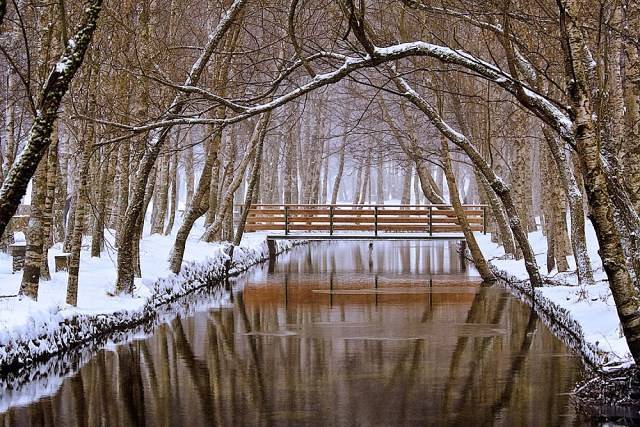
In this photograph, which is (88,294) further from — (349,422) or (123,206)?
Answer: (349,422)

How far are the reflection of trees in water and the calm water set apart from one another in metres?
0.02

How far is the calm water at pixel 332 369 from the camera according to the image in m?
10.6

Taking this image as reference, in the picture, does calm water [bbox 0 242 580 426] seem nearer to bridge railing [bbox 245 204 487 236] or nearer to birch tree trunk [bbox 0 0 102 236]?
birch tree trunk [bbox 0 0 102 236]

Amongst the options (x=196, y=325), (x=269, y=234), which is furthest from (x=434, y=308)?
(x=269, y=234)

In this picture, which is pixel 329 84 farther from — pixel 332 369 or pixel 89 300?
pixel 332 369

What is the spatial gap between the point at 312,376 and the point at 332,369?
22.9 inches

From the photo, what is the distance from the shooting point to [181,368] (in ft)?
44.3

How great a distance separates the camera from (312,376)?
12.9m

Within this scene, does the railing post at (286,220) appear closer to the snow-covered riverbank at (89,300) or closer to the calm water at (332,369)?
the snow-covered riverbank at (89,300)

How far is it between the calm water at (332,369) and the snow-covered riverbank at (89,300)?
28.5 inches

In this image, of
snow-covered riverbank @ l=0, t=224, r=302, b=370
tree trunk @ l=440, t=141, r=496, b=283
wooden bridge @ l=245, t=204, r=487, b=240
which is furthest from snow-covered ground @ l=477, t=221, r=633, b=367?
wooden bridge @ l=245, t=204, r=487, b=240

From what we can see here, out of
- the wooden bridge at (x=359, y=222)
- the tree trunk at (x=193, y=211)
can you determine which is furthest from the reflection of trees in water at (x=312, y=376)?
the wooden bridge at (x=359, y=222)

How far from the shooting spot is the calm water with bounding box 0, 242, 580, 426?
1057cm

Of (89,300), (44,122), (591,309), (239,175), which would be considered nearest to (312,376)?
(44,122)
